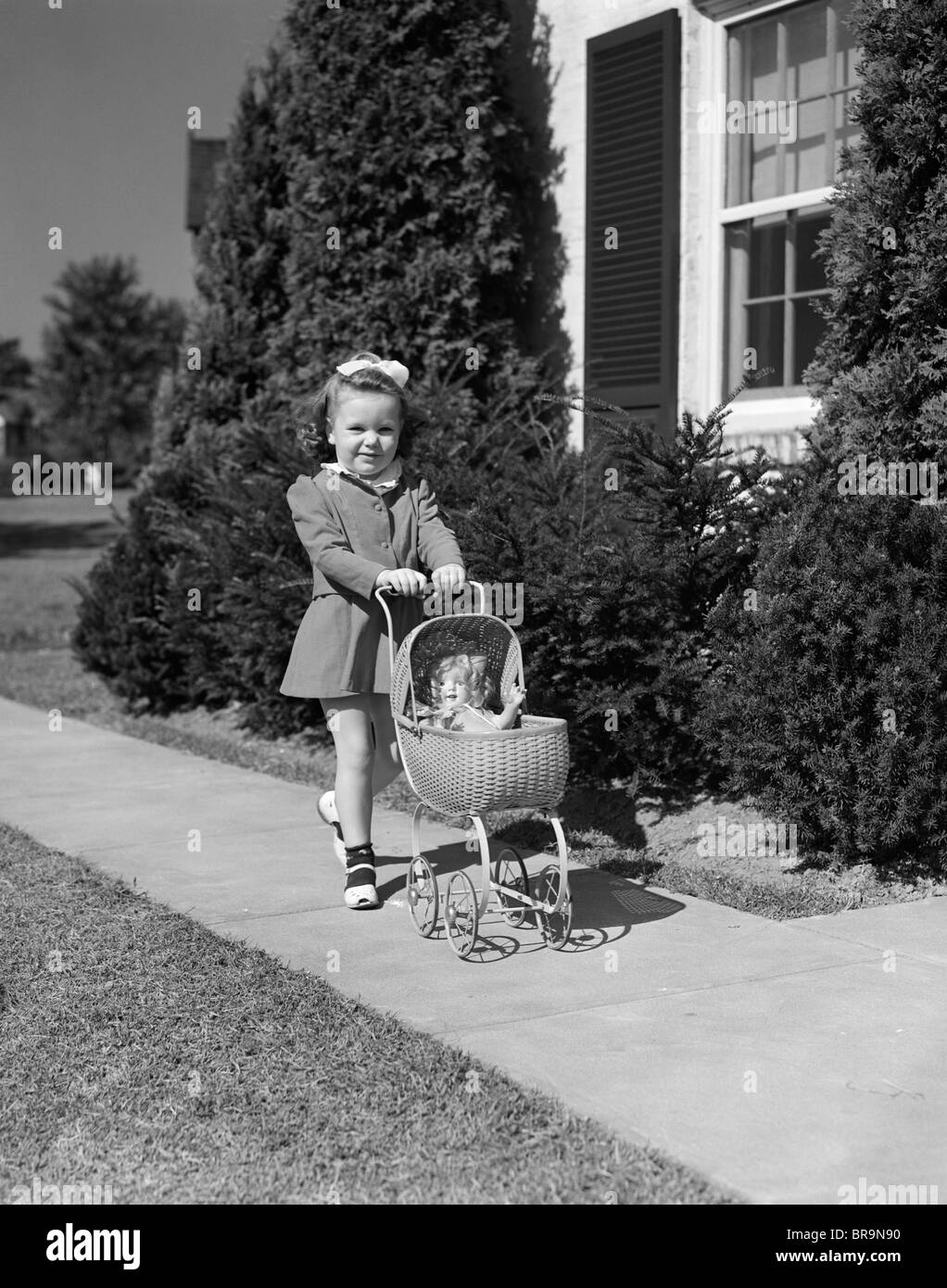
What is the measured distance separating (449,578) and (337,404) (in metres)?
0.83

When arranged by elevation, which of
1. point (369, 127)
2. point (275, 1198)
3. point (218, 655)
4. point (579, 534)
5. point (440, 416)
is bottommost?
point (275, 1198)

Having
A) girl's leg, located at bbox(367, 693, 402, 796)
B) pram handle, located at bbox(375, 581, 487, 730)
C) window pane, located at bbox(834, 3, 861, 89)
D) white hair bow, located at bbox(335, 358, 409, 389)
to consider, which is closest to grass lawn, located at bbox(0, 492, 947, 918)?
girl's leg, located at bbox(367, 693, 402, 796)

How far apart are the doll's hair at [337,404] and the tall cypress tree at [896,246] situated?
1754 millimetres

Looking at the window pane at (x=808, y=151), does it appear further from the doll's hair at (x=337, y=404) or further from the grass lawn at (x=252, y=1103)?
the grass lawn at (x=252, y=1103)

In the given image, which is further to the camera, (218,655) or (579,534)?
(218,655)

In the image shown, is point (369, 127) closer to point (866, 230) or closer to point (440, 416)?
point (440, 416)

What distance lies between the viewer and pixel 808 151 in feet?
26.3

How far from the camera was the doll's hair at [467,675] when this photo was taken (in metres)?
5.02

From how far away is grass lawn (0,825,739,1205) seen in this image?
10.2 feet

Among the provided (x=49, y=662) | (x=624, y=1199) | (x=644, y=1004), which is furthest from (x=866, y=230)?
(x=49, y=662)

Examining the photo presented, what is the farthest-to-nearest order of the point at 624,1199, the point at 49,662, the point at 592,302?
the point at 49,662 < the point at 592,302 < the point at 624,1199

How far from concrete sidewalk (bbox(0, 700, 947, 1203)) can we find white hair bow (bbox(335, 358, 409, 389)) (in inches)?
73.6

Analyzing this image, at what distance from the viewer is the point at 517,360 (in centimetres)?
943

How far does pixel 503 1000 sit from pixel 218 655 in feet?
18.3
